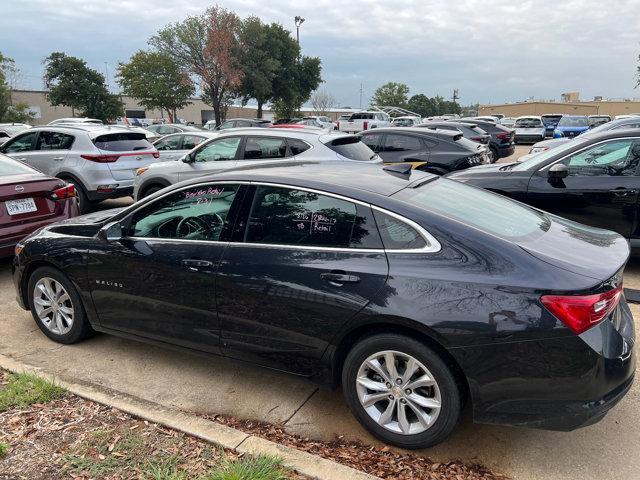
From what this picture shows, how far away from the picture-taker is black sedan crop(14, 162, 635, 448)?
249 cm

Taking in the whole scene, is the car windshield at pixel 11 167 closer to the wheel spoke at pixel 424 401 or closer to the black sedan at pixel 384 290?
the black sedan at pixel 384 290

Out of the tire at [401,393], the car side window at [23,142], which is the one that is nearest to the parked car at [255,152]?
the car side window at [23,142]

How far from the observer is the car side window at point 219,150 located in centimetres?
795

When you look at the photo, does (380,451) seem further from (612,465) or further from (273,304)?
(612,465)

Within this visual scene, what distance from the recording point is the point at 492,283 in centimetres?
254

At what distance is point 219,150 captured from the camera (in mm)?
8141

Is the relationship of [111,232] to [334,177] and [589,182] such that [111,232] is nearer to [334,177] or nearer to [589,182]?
[334,177]

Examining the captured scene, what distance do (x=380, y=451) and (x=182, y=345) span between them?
5.08ft

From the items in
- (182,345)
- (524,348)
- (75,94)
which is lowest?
(182,345)

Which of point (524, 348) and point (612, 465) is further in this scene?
point (612, 465)

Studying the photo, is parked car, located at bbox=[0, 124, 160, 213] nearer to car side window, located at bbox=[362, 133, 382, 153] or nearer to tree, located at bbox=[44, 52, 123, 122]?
car side window, located at bbox=[362, 133, 382, 153]

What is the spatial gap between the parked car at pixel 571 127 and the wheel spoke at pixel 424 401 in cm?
2512

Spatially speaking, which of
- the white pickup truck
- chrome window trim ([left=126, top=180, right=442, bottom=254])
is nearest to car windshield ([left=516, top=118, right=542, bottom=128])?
the white pickup truck

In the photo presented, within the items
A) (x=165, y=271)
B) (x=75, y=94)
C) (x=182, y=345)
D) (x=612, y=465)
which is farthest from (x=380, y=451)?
(x=75, y=94)
